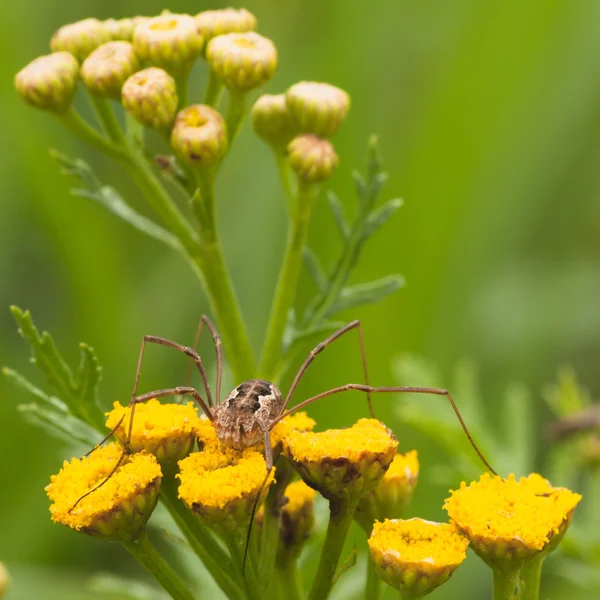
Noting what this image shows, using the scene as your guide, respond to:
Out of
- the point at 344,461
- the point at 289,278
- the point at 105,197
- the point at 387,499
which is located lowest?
the point at 387,499

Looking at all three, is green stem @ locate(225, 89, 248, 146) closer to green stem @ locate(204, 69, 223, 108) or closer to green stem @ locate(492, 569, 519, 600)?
green stem @ locate(204, 69, 223, 108)

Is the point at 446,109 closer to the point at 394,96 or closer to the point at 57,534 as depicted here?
the point at 394,96

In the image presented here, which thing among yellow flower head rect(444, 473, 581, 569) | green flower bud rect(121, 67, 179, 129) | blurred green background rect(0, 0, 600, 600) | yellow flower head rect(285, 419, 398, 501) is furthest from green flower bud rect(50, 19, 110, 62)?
blurred green background rect(0, 0, 600, 600)

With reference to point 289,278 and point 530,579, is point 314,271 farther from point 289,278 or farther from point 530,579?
point 530,579

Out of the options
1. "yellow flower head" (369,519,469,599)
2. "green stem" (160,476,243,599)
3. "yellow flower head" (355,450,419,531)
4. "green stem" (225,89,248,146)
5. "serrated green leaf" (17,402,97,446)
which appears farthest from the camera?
"green stem" (225,89,248,146)

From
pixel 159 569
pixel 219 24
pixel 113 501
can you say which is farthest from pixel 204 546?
pixel 219 24
